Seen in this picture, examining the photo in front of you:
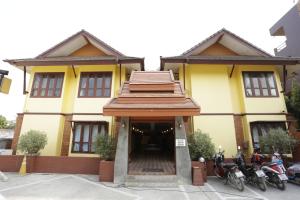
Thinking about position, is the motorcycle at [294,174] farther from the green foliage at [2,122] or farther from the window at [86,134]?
the green foliage at [2,122]

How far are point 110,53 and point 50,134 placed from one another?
6.41 metres

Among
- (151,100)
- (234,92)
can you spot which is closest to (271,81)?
(234,92)

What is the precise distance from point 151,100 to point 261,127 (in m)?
7.14

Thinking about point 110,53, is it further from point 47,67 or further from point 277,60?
point 277,60

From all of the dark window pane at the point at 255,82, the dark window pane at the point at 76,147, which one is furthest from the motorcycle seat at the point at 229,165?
the dark window pane at the point at 76,147

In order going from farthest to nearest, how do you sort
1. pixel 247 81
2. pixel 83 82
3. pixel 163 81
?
pixel 83 82, pixel 247 81, pixel 163 81

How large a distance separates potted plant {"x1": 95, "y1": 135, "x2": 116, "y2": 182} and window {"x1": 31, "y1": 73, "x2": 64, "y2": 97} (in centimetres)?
523

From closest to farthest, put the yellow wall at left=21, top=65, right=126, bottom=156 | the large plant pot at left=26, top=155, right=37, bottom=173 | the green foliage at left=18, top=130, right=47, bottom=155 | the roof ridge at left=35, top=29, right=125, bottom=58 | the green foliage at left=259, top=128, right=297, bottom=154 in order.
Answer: the green foliage at left=259, top=128, right=297, bottom=154 → the large plant pot at left=26, top=155, right=37, bottom=173 → the green foliage at left=18, top=130, right=47, bottom=155 → the yellow wall at left=21, top=65, right=126, bottom=156 → the roof ridge at left=35, top=29, right=125, bottom=58

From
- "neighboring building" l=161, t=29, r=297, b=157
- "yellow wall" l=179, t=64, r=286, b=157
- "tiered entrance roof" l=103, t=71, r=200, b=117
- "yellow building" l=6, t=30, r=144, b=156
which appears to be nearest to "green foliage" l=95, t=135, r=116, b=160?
"tiered entrance roof" l=103, t=71, r=200, b=117

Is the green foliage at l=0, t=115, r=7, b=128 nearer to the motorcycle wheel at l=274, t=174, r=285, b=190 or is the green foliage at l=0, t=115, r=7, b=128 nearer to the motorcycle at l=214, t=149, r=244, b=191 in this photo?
the motorcycle at l=214, t=149, r=244, b=191

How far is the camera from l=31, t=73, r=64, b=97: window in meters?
12.0

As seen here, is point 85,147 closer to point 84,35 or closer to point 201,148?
point 201,148

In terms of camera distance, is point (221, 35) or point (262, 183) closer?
point (262, 183)

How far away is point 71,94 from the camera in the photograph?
39.9ft
